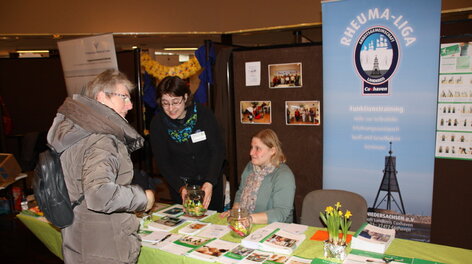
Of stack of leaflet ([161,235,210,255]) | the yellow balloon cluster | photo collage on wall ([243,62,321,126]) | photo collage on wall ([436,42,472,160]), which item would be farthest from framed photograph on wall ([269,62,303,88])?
→ stack of leaflet ([161,235,210,255])

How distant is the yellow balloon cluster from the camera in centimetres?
→ 431

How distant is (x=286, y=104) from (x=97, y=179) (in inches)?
97.1

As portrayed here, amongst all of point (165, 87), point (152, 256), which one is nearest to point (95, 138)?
point (152, 256)

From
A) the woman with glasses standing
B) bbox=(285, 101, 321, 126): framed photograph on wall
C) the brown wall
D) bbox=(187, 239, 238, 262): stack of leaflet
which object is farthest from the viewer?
the brown wall

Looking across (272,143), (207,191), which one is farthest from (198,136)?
(272,143)

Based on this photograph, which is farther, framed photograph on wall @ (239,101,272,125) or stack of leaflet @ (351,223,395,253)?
framed photograph on wall @ (239,101,272,125)

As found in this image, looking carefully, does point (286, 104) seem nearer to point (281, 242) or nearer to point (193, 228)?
point (193, 228)

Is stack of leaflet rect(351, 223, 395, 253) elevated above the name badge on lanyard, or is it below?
below

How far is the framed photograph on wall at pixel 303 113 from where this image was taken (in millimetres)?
3465

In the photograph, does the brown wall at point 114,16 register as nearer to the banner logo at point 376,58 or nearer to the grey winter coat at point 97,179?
the banner logo at point 376,58

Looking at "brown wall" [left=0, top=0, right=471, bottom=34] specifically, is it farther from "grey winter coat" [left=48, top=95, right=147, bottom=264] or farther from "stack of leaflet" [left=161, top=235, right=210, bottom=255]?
"grey winter coat" [left=48, top=95, right=147, bottom=264]

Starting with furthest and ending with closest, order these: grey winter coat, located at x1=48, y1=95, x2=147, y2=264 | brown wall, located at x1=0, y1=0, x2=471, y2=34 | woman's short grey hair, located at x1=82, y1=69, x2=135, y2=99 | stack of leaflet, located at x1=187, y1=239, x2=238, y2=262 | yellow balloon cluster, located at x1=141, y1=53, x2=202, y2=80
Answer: brown wall, located at x1=0, y1=0, x2=471, y2=34, yellow balloon cluster, located at x1=141, y1=53, x2=202, y2=80, stack of leaflet, located at x1=187, y1=239, x2=238, y2=262, woman's short grey hair, located at x1=82, y1=69, x2=135, y2=99, grey winter coat, located at x1=48, y1=95, x2=147, y2=264

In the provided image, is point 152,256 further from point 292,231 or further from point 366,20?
point 366,20

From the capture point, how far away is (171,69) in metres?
4.51
